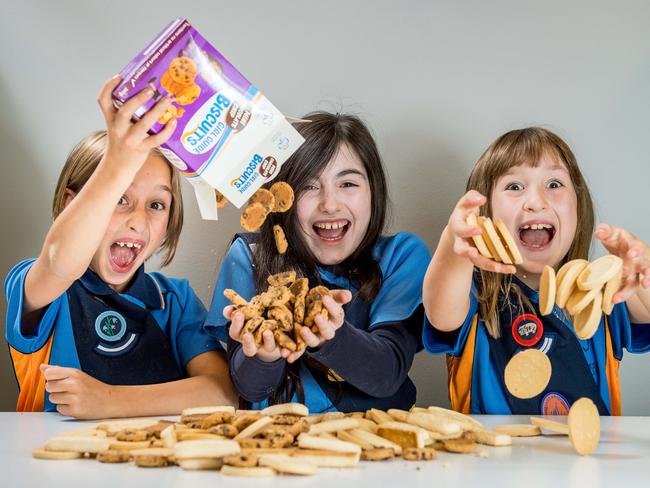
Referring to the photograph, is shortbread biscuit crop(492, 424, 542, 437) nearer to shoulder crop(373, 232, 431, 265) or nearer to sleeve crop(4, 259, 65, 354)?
shoulder crop(373, 232, 431, 265)

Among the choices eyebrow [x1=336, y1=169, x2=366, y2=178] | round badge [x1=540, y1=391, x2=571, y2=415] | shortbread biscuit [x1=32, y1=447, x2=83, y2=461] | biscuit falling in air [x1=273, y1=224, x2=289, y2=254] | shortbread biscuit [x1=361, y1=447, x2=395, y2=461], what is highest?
eyebrow [x1=336, y1=169, x2=366, y2=178]

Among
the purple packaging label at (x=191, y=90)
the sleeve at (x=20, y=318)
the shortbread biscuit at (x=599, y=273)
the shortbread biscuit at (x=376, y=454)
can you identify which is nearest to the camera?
the shortbread biscuit at (x=376, y=454)

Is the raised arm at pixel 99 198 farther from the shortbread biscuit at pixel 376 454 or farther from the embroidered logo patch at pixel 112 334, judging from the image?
the shortbread biscuit at pixel 376 454

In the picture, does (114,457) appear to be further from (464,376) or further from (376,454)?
(464,376)

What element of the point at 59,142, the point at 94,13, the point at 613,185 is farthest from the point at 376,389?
the point at 94,13

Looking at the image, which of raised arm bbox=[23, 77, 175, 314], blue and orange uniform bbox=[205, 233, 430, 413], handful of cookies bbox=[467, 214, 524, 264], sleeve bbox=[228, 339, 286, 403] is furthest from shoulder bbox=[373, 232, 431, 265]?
raised arm bbox=[23, 77, 175, 314]

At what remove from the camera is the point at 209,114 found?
4.08 ft

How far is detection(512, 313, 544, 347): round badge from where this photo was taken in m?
1.57

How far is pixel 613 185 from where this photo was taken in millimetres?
1892

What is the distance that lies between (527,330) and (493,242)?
Result: 1.64ft

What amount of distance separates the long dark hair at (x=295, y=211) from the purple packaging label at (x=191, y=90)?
1.13 ft

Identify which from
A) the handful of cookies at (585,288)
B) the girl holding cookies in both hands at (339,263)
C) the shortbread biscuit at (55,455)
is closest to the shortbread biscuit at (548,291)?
the handful of cookies at (585,288)

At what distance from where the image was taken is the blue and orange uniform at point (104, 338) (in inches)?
59.7

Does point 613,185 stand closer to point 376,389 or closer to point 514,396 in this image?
point 514,396
